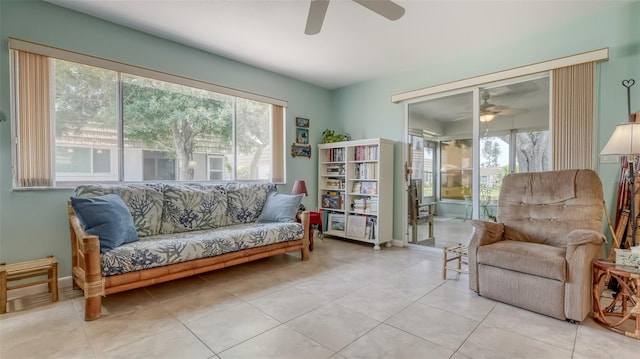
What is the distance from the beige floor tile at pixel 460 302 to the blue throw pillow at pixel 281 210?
1798 mm

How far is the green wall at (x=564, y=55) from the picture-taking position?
2.71m

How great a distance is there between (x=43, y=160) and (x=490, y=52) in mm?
4875

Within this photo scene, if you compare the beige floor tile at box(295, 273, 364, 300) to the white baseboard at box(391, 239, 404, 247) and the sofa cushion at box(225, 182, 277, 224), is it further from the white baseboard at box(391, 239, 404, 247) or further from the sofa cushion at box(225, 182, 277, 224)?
the white baseboard at box(391, 239, 404, 247)

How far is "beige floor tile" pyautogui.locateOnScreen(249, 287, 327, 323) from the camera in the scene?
218 cm

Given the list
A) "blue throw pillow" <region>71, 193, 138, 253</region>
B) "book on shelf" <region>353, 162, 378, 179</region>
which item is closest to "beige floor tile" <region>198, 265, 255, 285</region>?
"blue throw pillow" <region>71, 193, 138, 253</region>

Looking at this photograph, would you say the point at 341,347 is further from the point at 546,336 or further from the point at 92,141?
the point at 92,141

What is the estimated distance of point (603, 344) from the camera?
1.79 m

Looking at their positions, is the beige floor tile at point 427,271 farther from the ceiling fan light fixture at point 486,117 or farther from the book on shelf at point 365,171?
the ceiling fan light fixture at point 486,117

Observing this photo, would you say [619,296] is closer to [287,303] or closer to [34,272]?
[287,303]

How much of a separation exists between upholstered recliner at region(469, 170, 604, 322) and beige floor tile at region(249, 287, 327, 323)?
144 centimetres

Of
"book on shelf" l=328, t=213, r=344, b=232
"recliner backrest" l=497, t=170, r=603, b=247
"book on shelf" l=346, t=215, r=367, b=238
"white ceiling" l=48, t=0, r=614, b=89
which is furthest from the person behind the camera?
"book on shelf" l=328, t=213, r=344, b=232

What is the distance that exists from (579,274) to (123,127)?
424 centimetres

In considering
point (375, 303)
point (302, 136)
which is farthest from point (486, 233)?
point (302, 136)

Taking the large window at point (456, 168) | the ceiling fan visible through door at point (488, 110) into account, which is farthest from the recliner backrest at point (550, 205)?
the ceiling fan visible through door at point (488, 110)
